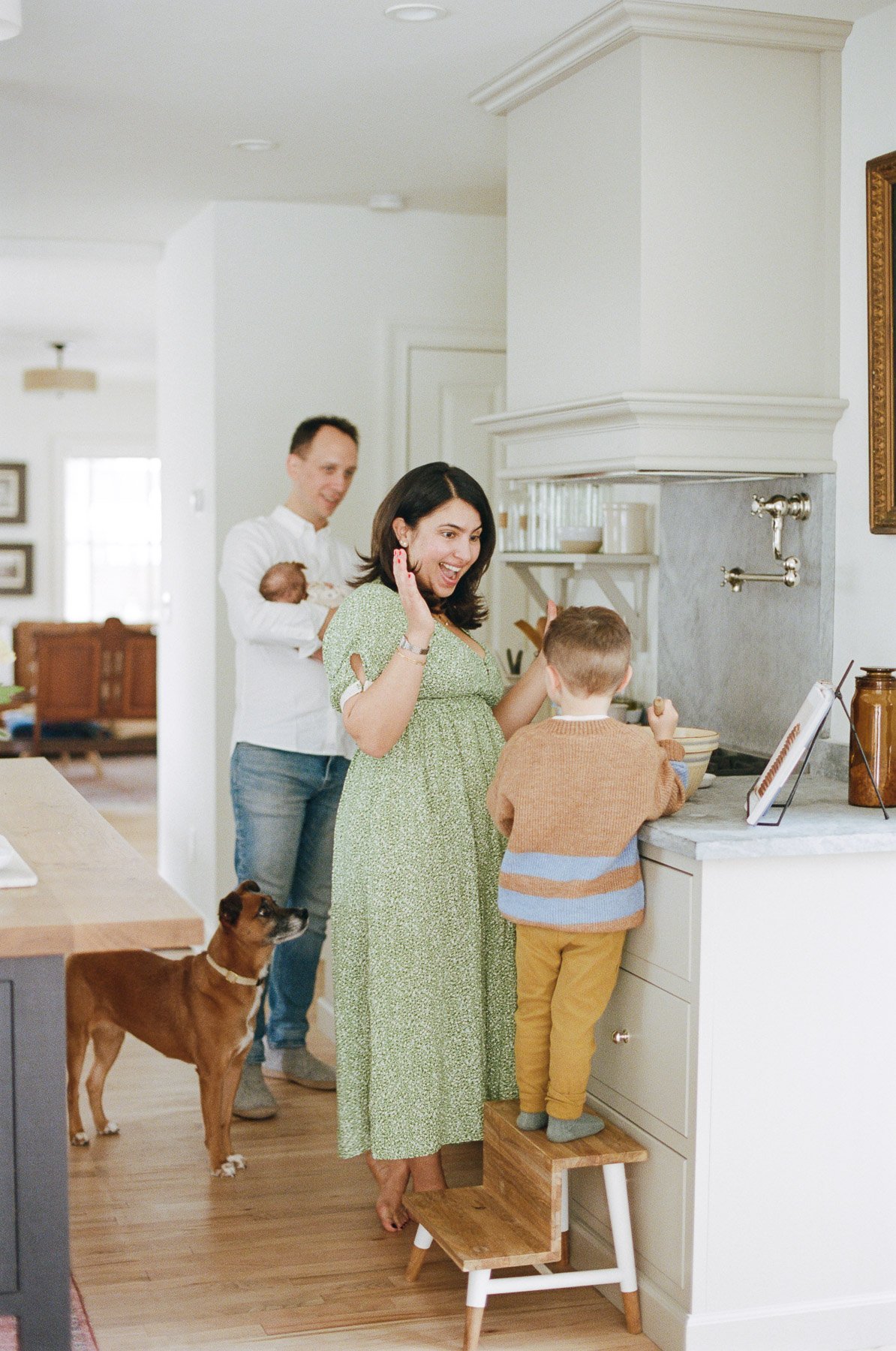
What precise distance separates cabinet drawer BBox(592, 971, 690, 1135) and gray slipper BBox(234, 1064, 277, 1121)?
3.83ft

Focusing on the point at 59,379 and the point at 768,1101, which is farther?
the point at 59,379

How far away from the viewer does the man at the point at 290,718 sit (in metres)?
3.60

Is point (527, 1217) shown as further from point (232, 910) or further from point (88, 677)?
point (88, 677)

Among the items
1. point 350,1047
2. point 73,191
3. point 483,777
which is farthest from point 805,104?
point 73,191

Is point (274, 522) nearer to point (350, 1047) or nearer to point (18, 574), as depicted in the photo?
point (350, 1047)

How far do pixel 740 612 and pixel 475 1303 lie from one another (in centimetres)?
165

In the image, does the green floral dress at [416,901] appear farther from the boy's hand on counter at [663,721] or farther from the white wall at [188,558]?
the white wall at [188,558]

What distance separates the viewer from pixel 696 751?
2.75 metres

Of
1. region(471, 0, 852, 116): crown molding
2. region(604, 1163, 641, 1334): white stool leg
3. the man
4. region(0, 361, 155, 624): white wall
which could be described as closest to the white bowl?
the man

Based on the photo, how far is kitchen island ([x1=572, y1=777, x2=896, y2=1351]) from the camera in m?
2.36

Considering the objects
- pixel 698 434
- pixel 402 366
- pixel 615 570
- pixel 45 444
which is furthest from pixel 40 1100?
pixel 45 444

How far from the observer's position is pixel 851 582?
3043 mm

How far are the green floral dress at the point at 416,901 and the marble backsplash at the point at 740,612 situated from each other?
0.80m

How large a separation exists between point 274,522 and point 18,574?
7686 millimetres
